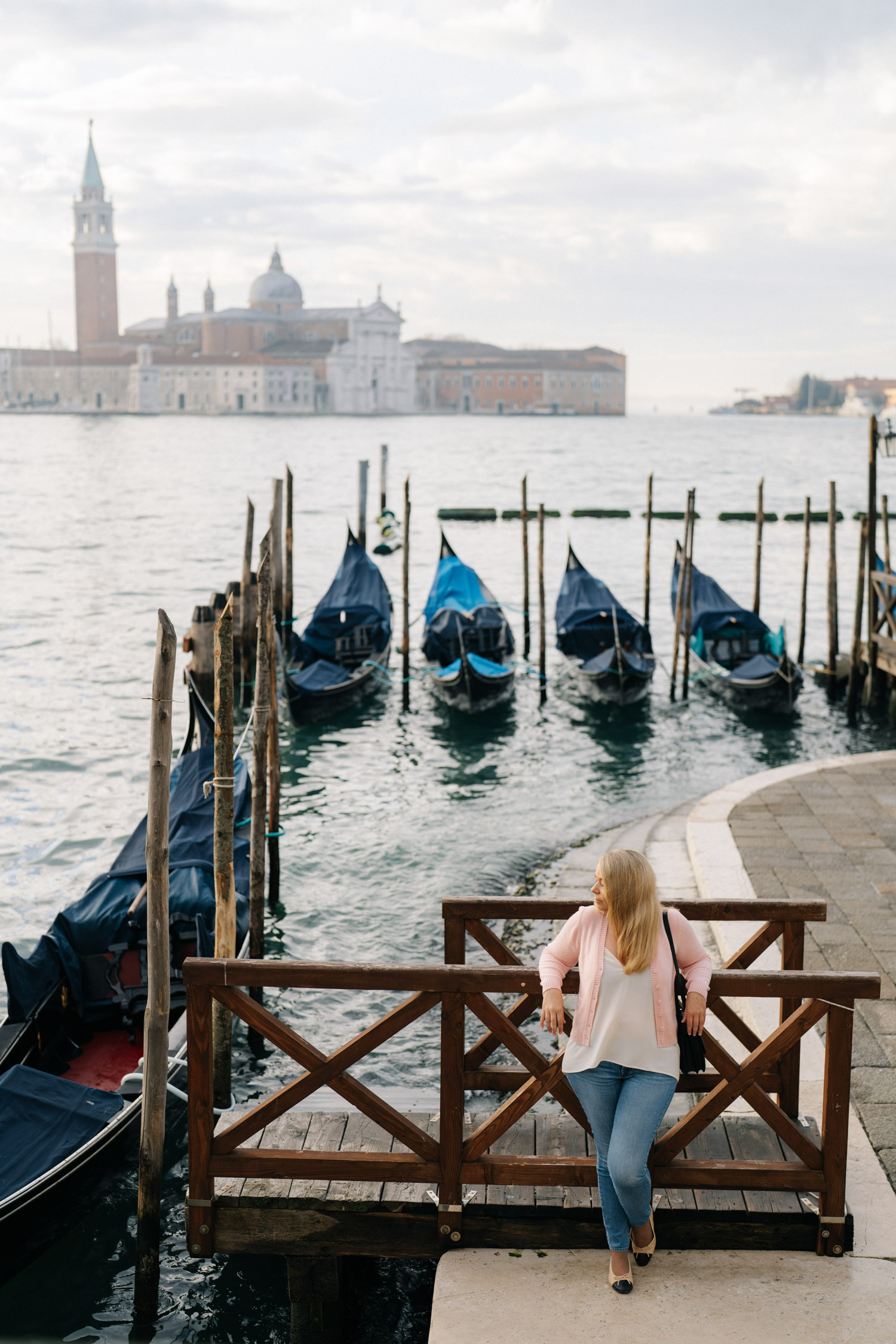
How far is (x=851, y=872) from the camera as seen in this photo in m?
4.61

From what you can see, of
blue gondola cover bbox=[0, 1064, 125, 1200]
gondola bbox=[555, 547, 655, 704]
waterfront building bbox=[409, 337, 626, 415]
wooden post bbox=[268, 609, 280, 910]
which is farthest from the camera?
waterfront building bbox=[409, 337, 626, 415]

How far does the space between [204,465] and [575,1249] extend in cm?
4298

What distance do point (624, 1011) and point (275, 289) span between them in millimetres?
98309

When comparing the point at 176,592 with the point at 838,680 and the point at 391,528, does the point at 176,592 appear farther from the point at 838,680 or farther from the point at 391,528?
the point at 838,680

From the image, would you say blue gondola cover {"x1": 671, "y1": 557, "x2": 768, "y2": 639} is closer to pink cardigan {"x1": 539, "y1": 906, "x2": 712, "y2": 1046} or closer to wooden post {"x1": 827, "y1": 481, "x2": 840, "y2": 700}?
wooden post {"x1": 827, "y1": 481, "x2": 840, "y2": 700}

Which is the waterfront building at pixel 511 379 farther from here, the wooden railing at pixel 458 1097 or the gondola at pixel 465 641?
the wooden railing at pixel 458 1097

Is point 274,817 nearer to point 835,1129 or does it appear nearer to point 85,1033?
point 85,1033

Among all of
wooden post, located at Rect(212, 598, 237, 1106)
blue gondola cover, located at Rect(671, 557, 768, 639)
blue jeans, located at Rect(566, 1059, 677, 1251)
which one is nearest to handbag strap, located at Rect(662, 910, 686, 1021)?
blue jeans, located at Rect(566, 1059, 677, 1251)

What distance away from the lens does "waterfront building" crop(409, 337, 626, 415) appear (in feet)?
327

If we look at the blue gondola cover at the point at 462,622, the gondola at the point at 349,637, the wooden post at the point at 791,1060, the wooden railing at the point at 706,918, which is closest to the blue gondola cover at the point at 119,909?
the wooden railing at the point at 706,918

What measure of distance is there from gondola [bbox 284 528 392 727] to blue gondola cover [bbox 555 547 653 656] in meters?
1.60

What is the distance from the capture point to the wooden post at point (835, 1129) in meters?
2.31

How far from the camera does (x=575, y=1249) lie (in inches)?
96.5

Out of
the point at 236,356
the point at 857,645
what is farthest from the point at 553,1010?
the point at 236,356
